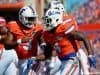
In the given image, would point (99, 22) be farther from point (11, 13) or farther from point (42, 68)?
point (42, 68)

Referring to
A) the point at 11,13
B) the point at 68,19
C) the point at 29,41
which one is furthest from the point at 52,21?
the point at 11,13

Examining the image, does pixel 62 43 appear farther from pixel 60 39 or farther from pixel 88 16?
pixel 88 16

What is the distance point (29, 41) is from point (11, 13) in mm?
10809

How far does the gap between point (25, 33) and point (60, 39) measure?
1123 mm

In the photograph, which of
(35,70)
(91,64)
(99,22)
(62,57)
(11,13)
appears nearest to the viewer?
(91,64)

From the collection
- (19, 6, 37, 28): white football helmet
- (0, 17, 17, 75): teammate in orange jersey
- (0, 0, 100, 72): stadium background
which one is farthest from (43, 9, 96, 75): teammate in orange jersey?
(0, 0, 100, 72): stadium background

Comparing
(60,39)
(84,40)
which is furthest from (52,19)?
(84,40)

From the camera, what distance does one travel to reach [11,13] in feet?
63.0

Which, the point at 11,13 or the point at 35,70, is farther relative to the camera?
the point at 11,13

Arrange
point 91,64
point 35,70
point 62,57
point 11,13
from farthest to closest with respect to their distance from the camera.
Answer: point 11,13
point 35,70
point 62,57
point 91,64

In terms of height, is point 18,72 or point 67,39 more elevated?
point 67,39

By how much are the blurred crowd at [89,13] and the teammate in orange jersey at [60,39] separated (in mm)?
8372

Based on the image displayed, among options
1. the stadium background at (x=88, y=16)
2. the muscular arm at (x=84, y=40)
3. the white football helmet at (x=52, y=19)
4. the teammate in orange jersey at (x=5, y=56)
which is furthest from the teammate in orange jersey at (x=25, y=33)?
the stadium background at (x=88, y=16)

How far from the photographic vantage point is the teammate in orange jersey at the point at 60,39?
7.66m
